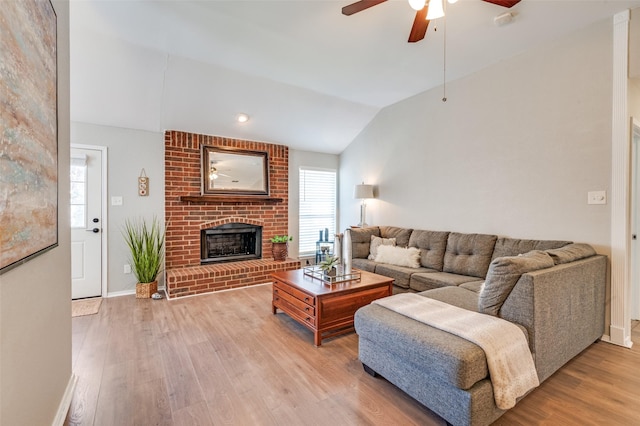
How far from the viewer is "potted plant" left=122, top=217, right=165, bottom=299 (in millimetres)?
3875

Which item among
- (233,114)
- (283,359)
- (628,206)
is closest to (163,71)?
(233,114)

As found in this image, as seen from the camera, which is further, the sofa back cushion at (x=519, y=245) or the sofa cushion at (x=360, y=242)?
the sofa cushion at (x=360, y=242)

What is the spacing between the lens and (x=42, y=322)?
4.64 feet

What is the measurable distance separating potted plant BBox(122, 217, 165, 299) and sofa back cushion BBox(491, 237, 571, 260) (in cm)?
417

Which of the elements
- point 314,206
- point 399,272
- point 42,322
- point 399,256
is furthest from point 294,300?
point 314,206

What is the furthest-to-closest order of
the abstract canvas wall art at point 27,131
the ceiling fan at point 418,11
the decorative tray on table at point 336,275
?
the decorative tray on table at point 336,275 < the ceiling fan at point 418,11 < the abstract canvas wall art at point 27,131

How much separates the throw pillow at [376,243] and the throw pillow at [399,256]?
0.49 feet

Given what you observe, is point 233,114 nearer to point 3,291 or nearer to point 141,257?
point 141,257

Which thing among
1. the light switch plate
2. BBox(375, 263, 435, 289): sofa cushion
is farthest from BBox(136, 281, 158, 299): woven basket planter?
the light switch plate

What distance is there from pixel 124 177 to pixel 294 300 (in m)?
2.93

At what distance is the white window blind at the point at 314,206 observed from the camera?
5.61m

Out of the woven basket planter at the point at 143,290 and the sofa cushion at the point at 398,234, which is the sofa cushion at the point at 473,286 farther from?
the woven basket planter at the point at 143,290

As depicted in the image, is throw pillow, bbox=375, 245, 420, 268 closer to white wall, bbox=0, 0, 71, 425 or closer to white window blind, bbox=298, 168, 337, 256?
white window blind, bbox=298, 168, 337, 256

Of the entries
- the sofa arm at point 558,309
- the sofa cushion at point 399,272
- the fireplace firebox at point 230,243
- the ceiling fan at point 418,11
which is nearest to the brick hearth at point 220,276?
the fireplace firebox at point 230,243
